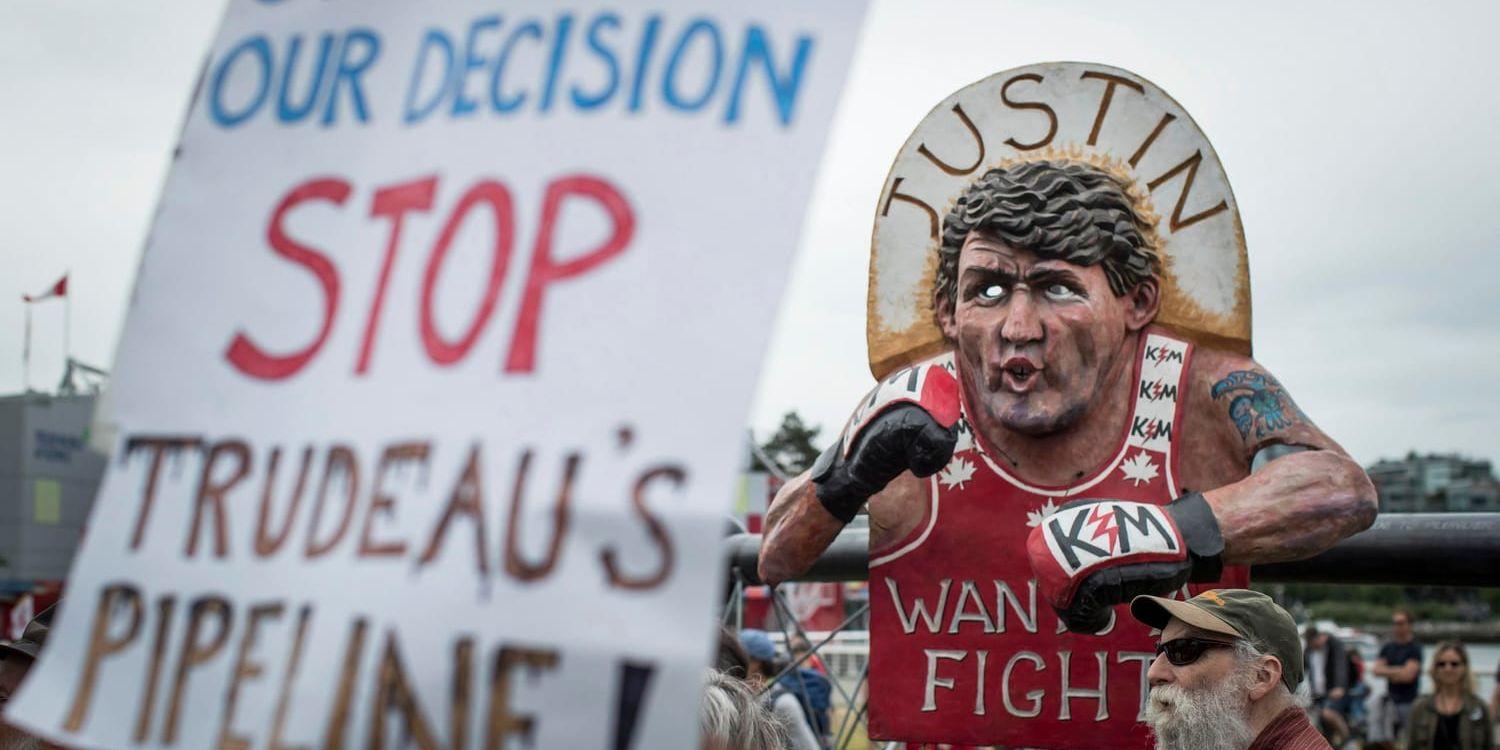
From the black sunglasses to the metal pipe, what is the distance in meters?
0.46

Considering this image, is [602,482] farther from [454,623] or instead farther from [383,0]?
[383,0]

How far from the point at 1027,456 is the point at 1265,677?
0.67 meters

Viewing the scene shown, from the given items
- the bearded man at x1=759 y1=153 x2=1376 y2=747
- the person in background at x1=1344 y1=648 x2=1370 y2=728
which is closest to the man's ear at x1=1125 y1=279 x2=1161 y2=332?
the bearded man at x1=759 y1=153 x2=1376 y2=747

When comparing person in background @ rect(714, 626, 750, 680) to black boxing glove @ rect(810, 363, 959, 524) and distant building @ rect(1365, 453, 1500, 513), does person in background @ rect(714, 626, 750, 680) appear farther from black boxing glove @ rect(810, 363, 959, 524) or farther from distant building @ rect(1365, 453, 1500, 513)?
distant building @ rect(1365, 453, 1500, 513)

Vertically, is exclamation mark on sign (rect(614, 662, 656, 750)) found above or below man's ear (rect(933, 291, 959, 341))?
below

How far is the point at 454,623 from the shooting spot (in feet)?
4.17

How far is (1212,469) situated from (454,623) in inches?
79.5

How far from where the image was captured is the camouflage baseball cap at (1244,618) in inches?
102

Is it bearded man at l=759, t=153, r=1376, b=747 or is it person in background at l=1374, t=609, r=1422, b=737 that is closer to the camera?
bearded man at l=759, t=153, r=1376, b=747

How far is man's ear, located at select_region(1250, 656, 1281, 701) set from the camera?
2.62 m

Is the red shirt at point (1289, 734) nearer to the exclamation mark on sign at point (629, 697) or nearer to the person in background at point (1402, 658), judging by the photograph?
the exclamation mark on sign at point (629, 697)

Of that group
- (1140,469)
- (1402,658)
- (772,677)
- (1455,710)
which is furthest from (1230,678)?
(1402,658)

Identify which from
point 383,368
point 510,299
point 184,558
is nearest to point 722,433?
point 510,299

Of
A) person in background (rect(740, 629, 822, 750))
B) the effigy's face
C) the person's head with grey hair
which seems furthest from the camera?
person in background (rect(740, 629, 822, 750))
